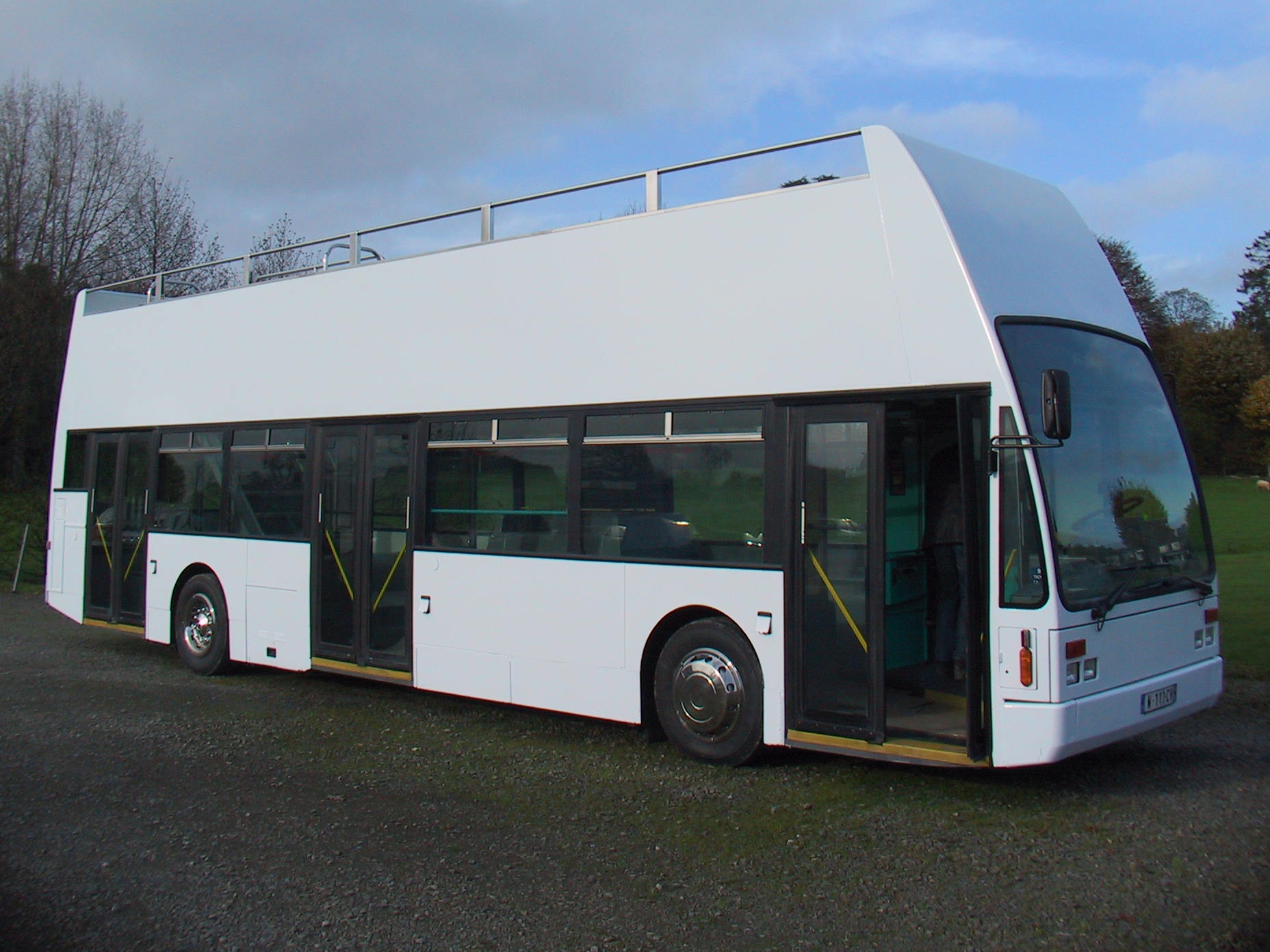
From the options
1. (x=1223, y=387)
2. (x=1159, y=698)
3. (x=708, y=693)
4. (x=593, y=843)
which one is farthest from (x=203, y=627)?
(x=1223, y=387)

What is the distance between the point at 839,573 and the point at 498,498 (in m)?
3.03

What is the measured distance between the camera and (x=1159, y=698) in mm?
6359

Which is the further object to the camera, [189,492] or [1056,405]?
[189,492]

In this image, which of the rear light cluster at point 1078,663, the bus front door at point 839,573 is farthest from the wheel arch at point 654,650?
the rear light cluster at point 1078,663

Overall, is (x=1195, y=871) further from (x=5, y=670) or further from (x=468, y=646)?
(x=5, y=670)

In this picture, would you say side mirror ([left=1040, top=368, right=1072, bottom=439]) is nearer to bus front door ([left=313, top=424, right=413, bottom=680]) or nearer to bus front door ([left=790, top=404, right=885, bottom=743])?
bus front door ([left=790, top=404, right=885, bottom=743])

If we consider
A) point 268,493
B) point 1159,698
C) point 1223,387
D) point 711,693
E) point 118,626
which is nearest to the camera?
point 1159,698

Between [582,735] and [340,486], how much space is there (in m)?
3.28

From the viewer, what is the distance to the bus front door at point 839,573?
6.43 metres

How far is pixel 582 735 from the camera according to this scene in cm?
834

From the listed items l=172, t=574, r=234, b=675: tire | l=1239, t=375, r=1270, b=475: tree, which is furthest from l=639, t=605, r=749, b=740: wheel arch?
l=1239, t=375, r=1270, b=475: tree

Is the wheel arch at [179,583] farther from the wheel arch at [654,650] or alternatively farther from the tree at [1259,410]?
the tree at [1259,410]

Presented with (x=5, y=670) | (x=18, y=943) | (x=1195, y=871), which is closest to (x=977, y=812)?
(x=1195, y=871)

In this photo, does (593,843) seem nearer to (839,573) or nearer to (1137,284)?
(839,573)
